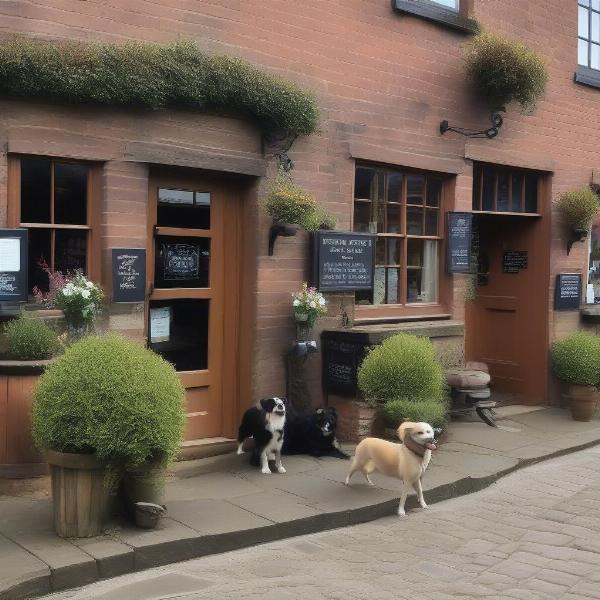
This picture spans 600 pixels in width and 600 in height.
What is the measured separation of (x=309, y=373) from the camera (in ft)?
25.8

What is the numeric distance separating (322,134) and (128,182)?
216 cm

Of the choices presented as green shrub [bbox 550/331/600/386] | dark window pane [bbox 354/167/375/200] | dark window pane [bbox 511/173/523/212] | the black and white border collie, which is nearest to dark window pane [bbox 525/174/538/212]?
dark window pane [bbox 511/173/523/212]

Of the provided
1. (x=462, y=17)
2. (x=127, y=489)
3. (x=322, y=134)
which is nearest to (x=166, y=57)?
(x=322, y=134)

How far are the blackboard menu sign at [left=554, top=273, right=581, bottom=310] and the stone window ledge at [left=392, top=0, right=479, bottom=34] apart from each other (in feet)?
10.7

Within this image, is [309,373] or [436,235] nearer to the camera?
[309,373]

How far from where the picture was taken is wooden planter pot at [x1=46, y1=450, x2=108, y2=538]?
488 centimetres

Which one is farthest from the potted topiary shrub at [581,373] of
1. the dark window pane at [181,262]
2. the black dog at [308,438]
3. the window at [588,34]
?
the dark window pane at [181,262]

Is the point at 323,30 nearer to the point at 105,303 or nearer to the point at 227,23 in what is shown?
the point at 227,23

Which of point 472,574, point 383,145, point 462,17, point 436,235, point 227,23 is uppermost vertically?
point 462,17

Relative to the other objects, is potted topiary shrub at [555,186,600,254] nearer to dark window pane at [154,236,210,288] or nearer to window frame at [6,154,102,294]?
dark window pane at [154,236,210,288]

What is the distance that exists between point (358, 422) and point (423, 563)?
8.67ft

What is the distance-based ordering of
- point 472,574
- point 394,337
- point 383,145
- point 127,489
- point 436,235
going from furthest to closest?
point 436,235 → point 383,145 → point 394,337 → point 127,489 → point 472,574

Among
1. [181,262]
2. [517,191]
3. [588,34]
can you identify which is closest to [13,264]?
[181,262]

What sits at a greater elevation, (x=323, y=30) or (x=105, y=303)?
(x=323, y=30)
